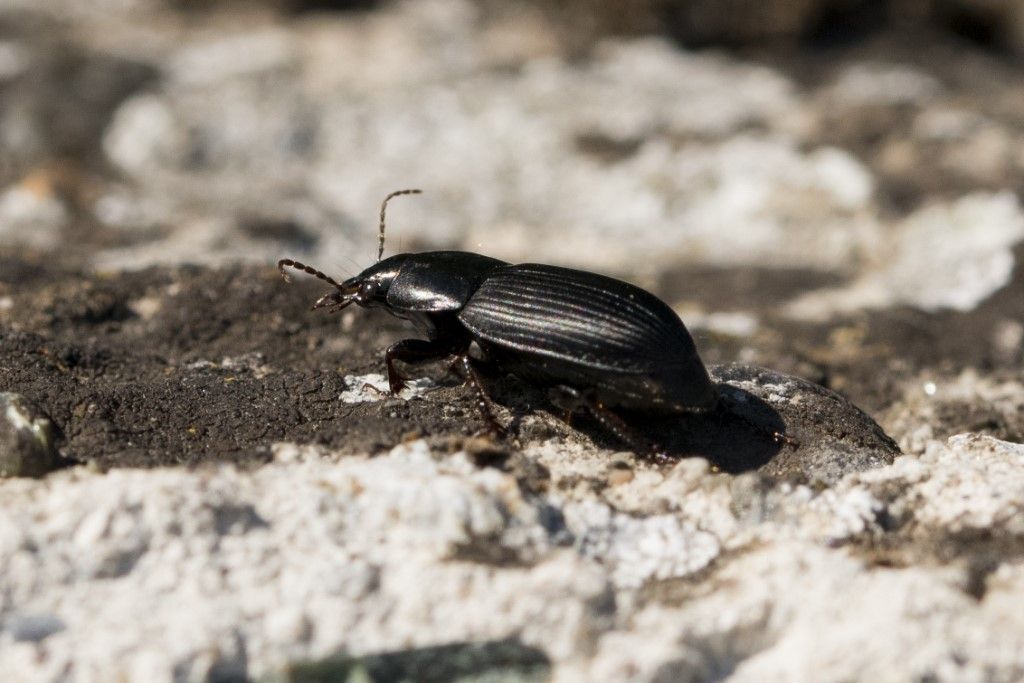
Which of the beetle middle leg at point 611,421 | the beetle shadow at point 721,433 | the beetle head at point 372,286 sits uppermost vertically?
the beetle head at point 372,286

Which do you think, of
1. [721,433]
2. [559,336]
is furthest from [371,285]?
[721,433]

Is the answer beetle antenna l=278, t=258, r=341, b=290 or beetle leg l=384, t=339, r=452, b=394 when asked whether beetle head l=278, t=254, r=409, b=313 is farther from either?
beetle leg l=384, t=339, r=452, b=394

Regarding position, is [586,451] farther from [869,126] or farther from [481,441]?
[869,126]

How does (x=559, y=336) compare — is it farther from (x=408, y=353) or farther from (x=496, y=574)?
(x=496, y=574)

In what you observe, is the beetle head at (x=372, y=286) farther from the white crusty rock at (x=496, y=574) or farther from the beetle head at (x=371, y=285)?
the white crusty rock at (x=496, y=574)

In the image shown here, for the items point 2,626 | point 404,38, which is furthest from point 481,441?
point 404,38

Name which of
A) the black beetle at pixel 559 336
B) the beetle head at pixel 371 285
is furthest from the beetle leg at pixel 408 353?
the beetle head at pixel 371 285

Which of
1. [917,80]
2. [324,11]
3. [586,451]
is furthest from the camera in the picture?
[324,11]
